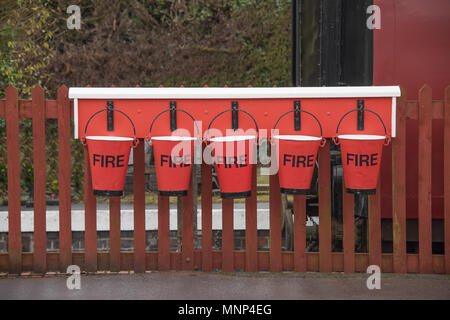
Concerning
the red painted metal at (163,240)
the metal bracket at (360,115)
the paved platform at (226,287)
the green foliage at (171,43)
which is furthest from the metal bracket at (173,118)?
the green foliage at (171,43)

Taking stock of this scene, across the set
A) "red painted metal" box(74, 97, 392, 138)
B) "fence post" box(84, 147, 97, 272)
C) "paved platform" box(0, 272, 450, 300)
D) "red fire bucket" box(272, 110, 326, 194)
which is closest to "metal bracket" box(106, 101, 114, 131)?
"red painted metal" box(74, 97, 392, 138)

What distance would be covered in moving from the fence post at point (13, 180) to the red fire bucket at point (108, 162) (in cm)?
70

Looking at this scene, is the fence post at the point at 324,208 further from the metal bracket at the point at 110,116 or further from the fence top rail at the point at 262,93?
the metal bracket at the point at 110,116

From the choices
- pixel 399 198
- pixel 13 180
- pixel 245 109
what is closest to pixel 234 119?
pixel 245 109

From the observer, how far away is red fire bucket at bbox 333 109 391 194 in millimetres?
3758

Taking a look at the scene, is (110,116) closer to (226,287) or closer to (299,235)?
(226,287)

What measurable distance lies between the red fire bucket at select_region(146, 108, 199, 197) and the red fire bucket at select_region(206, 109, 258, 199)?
0.18 metres

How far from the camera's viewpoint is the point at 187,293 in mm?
3828

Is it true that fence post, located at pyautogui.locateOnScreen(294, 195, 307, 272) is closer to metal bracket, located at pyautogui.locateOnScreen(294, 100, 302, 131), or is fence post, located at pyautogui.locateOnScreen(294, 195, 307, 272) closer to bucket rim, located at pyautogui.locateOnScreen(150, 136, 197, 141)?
metal bracket, located at pyautogui.locateOnScreen(294, 100, 302, 131)

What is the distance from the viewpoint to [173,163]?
3.77 m

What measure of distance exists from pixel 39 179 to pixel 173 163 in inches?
43.5

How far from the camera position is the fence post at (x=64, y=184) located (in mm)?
4281
